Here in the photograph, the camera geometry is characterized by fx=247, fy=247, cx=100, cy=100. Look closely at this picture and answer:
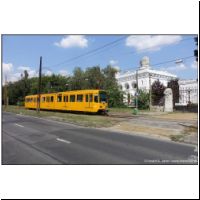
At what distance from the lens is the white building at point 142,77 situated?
6374 centimetres

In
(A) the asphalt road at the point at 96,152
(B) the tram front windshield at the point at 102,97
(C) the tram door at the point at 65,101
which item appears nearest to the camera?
(A) the asphalt road at the point at 96,152

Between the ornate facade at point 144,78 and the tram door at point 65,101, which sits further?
the ornate facade at point 144,78

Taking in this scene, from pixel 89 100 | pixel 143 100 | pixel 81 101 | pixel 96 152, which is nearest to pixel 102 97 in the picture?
pixel 89 100

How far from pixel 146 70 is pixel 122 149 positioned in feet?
185

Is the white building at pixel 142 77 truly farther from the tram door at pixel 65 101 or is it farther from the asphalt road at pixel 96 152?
the asphalt road at pixel 96 152

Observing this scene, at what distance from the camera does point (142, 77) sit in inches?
2542

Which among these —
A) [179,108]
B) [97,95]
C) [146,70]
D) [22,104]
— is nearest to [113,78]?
[146,70]

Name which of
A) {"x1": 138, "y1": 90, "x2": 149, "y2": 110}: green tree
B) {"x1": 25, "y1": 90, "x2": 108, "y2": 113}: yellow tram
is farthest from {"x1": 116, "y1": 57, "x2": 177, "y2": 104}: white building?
{"x1": 25, "y1": 90, "x2": 108, "y2": 113}: yellow tram

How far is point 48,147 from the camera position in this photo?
1032 centimetres

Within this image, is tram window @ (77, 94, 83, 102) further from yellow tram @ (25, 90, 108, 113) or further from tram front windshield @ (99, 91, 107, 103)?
tram front windshield @ (99, 91, 107, 103)

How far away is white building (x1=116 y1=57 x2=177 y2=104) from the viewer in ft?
209

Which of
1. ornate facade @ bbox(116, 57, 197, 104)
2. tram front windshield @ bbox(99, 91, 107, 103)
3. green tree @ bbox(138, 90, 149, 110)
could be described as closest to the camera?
tram front windshield @ bbox(99, 91, 107, 103)

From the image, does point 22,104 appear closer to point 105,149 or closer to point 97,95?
Result: point 97,95

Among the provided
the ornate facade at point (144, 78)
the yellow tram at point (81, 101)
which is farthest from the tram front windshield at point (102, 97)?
the ornate facade at point (144, 78)
